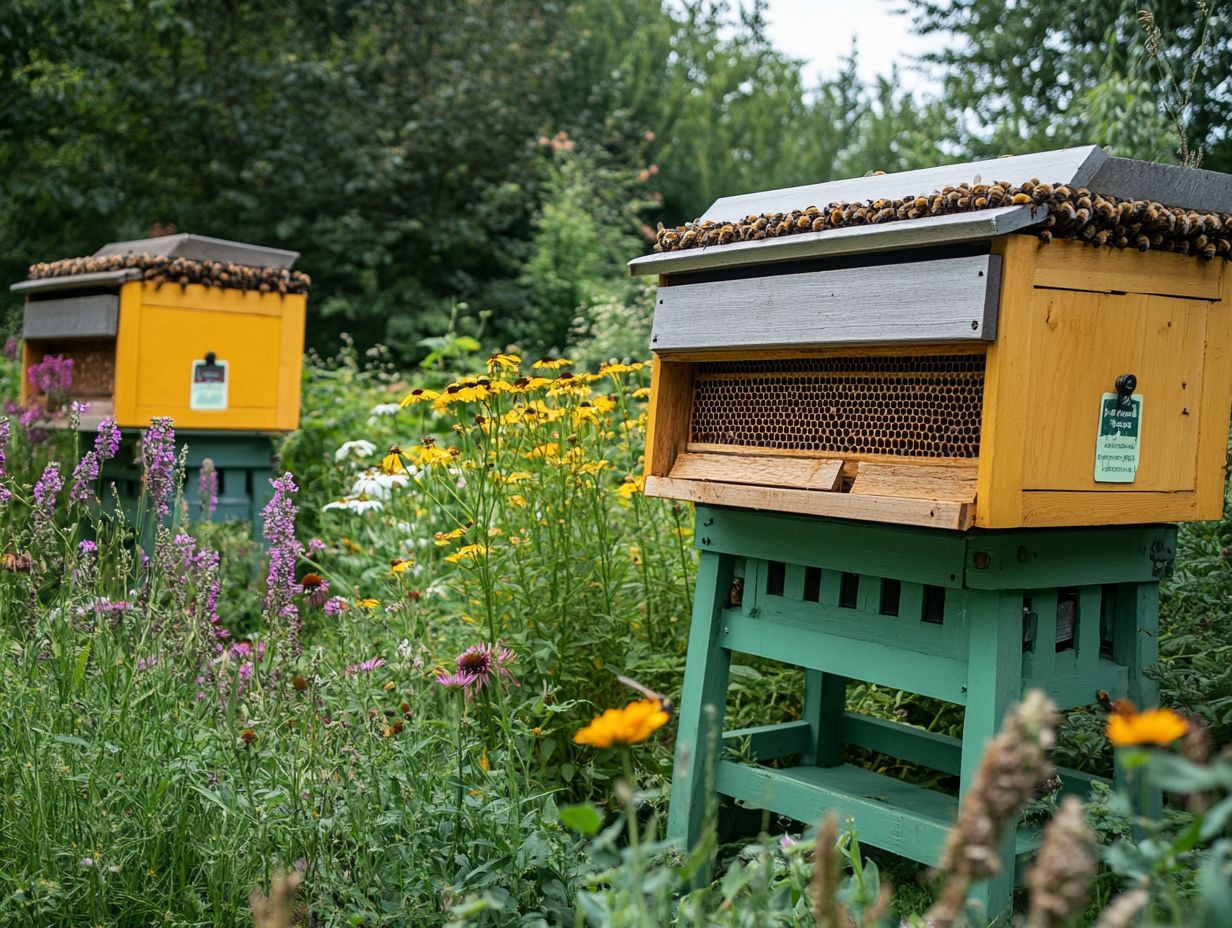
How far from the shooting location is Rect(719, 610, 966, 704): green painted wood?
2480 mm

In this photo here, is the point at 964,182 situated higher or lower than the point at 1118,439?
higher

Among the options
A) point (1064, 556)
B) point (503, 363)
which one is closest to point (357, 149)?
point (503, 363)

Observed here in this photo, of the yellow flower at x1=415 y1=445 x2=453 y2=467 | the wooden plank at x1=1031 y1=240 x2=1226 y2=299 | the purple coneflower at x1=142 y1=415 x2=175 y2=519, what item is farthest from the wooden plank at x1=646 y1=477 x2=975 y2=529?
the purple coneflower at x1=142 y1=415 x2=175 y2=519

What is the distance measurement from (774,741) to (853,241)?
4.63 ft

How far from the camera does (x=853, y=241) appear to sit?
7.89 feet

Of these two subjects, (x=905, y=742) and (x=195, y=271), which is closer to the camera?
(x=905, y=742)

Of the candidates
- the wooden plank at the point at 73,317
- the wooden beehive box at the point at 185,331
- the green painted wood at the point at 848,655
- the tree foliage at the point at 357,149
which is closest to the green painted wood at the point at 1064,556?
the green painted wood at the point at 848,655

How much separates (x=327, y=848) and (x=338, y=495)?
3817 millimetres

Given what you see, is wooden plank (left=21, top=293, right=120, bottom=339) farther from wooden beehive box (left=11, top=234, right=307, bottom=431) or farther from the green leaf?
the green leaf

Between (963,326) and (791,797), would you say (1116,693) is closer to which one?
(791,797)

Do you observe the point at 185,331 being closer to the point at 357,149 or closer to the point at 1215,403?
the point at 1215,403

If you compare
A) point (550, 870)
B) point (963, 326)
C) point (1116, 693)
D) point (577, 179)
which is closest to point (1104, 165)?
point (963, 326)

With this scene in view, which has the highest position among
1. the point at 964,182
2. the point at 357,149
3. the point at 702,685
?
the point at 357,149

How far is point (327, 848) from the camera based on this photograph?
2.48 meters
